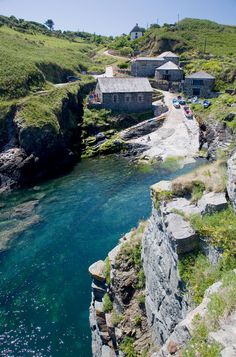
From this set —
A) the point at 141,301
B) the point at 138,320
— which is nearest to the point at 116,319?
the point at 138,320

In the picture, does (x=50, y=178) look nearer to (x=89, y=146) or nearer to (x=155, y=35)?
(x=89, y=146)

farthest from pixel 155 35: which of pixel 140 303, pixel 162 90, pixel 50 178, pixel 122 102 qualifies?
pixel 140 303

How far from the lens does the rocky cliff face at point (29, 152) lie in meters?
63.9

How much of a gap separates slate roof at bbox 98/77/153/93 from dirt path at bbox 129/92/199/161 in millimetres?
9539

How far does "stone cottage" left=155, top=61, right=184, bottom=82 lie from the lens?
354 feet

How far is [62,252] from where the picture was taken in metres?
39.9

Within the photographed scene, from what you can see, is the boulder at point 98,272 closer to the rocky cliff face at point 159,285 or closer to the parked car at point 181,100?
the rocky cliff face at point 159,285

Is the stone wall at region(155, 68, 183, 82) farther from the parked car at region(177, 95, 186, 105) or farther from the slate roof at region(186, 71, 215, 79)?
the parked car at region(177, 95, 186, 105)

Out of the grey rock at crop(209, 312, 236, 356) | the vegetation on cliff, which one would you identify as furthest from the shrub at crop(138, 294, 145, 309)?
the grey rock at crop(209, 312, 236, 356)

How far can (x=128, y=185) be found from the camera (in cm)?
5900

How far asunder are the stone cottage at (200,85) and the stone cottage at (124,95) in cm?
1438

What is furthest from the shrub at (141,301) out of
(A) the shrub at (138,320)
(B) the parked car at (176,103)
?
(B) the parked car at (176,103)

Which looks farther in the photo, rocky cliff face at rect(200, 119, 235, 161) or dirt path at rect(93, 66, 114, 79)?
dirt path at rect(93, 66, 114, 79)

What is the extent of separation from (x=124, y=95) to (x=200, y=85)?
23.6 metres
